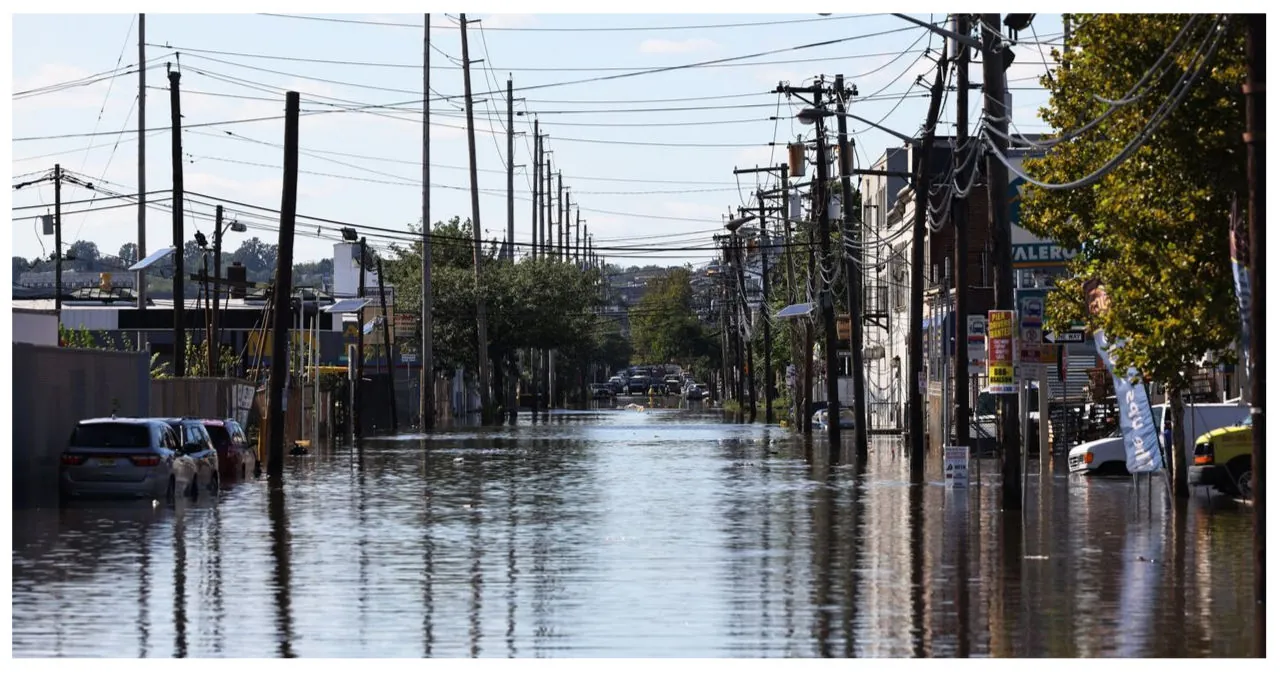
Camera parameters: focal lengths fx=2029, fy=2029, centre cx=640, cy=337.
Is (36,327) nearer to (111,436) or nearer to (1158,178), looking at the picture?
(111,436)

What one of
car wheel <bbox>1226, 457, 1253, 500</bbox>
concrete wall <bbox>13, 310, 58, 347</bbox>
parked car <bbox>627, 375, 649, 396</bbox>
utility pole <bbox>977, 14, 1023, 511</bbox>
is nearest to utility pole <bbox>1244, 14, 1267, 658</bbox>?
utility pole <bbox>977, 14, 1023, 511</bbox>

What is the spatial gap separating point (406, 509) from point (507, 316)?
66591mm

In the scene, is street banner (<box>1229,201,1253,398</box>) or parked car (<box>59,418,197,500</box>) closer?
street banner (<box>1229,201,1253,398</box>)

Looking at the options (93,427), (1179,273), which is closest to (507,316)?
(93,427)

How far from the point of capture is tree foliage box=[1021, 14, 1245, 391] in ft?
72.0

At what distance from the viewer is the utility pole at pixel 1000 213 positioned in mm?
28344

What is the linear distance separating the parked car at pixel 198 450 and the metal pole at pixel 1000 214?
12.8 metres

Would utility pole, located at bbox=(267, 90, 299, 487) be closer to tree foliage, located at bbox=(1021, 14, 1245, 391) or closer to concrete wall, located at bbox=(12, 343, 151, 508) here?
concrete wall, located at bbox=(12, 343, 151, 508)

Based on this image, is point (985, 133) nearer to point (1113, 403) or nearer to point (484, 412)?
point (1113, 403)

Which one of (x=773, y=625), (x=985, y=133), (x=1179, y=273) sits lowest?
(x=773, y=625)

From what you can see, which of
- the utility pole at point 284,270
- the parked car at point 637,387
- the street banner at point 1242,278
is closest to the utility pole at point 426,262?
the utility pole at point 284,270

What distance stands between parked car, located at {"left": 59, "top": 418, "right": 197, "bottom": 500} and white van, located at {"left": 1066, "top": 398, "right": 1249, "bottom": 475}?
1568 centimetres

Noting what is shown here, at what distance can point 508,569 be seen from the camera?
65.1 ft

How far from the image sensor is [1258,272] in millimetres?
13961
